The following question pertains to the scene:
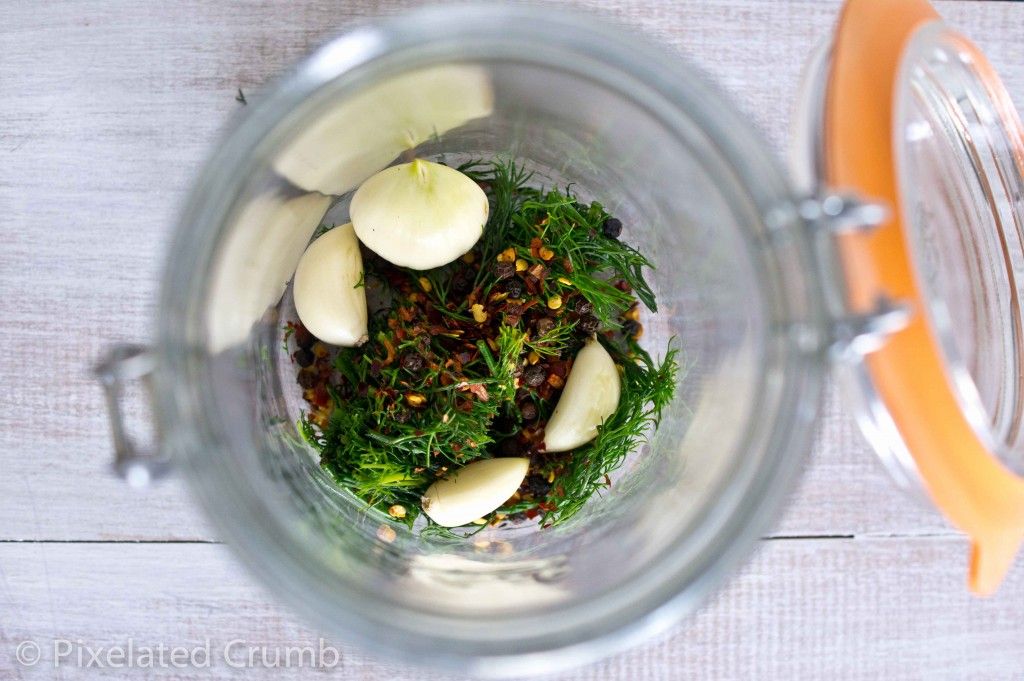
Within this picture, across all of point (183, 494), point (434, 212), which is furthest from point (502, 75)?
point (183, 494)

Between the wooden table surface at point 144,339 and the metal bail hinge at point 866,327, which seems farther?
the wooden table surface at point 144,339

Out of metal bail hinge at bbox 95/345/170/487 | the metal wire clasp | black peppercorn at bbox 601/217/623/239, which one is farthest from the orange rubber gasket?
metal bail hinge at bbox 95/345/170/487

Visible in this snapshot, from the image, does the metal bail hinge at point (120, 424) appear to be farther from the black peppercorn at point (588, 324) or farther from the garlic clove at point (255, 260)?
the black peppercorn at point (588, 324)

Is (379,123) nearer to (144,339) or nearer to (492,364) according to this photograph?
(492,364)

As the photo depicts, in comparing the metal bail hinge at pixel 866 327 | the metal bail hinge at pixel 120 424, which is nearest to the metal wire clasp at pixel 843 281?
the metal bail hinge at pixel 866 327

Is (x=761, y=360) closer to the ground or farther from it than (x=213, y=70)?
closer to the ground

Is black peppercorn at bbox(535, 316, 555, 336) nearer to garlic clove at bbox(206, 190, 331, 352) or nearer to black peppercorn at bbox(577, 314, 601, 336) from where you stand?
black peppercorn at bbox(577, 314, 601, 336)

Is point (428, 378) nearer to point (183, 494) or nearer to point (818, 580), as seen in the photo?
point (183, 494)
